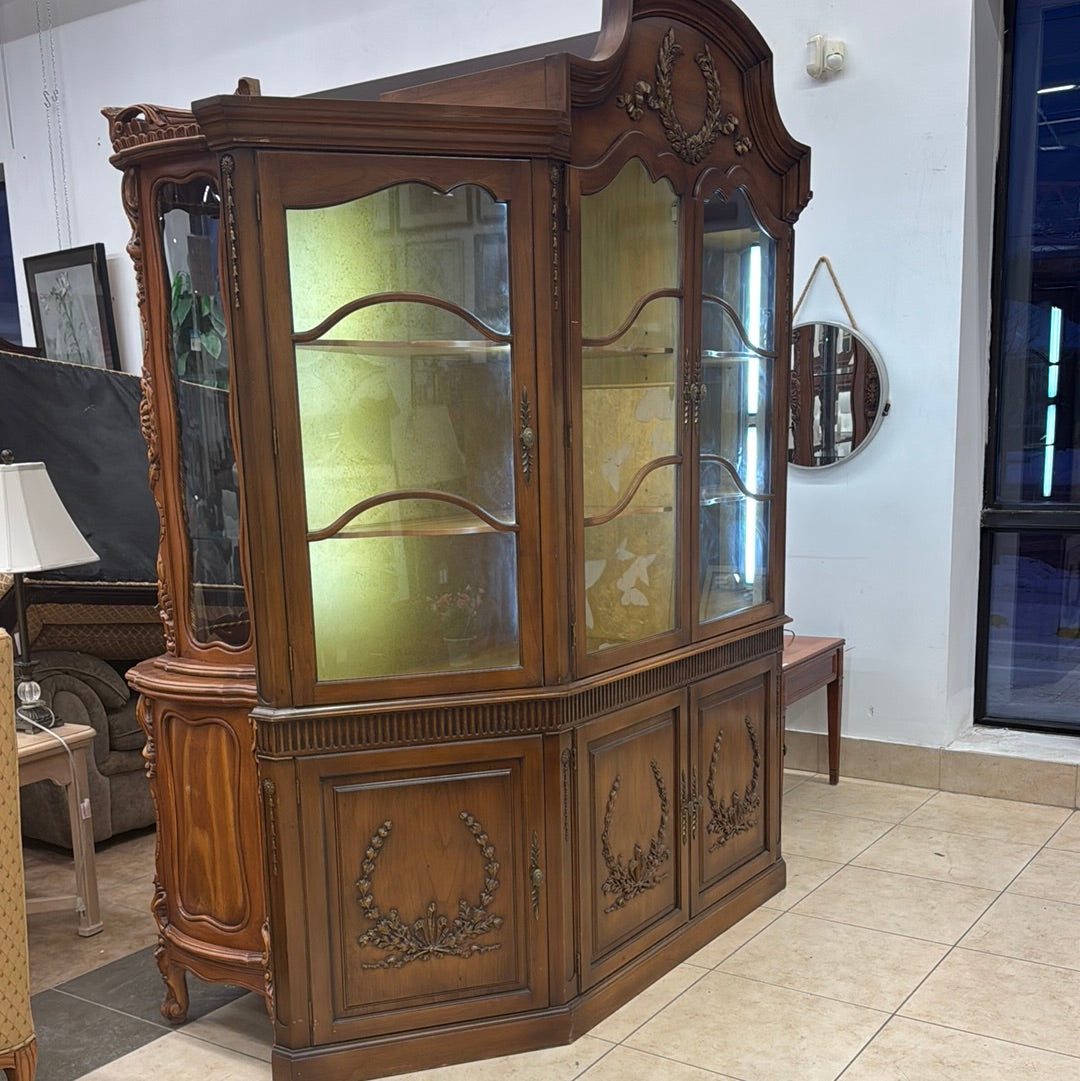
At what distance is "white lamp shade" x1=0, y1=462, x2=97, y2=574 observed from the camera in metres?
3.12

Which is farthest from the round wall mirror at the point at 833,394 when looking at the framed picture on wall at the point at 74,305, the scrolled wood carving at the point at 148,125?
the framed picture on wall at the point at 74,305

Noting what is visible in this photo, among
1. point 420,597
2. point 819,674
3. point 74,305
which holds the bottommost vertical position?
point 819,674

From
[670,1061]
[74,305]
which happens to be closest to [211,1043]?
[670,1061]

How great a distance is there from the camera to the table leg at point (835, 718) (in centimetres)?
420

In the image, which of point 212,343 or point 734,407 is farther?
point 734,407

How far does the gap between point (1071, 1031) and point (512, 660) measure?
161 centimetres

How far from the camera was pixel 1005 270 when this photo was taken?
432 cm

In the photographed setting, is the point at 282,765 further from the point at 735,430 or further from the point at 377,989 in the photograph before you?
the point at 735,430

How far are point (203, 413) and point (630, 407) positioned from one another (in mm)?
1031

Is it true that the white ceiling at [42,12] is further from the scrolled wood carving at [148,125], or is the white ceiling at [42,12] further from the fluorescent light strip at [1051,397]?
the fluorescent light strip at [1051,397]

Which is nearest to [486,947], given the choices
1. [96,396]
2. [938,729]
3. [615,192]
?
[615,192]

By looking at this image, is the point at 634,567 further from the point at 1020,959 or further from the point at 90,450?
the point at 90,450

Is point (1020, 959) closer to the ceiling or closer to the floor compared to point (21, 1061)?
closer to the floor

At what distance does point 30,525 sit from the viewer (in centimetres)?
315
